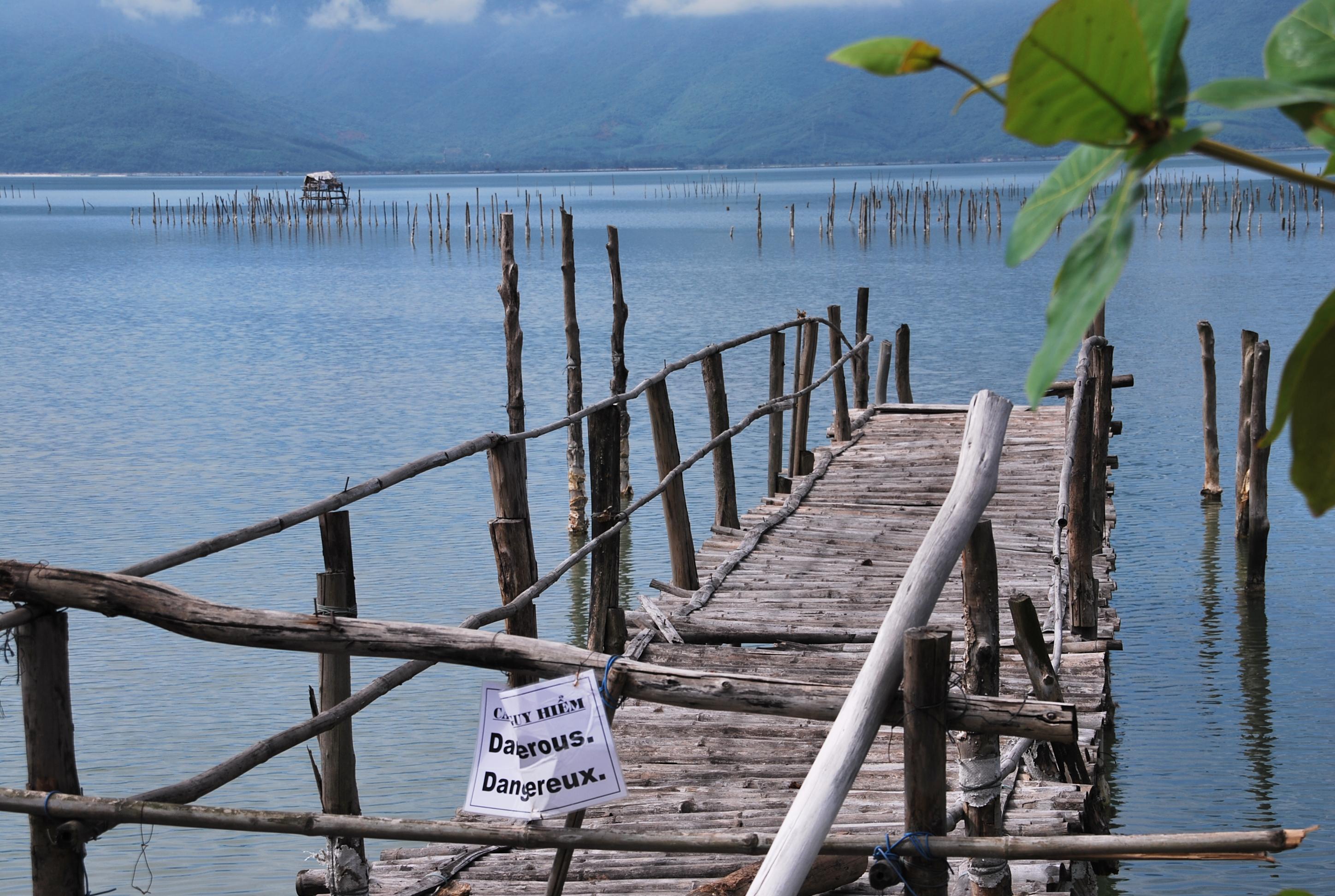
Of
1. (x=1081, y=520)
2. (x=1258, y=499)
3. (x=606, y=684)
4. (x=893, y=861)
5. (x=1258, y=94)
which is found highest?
(x=1258, y=94)

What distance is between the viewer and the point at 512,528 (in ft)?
17.1

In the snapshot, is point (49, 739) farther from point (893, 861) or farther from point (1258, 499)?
point (1258, 499)

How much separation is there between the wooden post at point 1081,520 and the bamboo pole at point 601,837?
437cm

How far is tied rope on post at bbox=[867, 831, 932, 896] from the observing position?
121 inches

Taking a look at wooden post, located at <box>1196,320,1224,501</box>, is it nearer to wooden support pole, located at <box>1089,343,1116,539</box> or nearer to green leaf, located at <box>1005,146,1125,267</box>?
wooden support pole, located at <box>1089,343,1116,539</box>

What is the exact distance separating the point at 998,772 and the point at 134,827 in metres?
5.89

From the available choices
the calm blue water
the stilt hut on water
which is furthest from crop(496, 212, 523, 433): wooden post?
the stilt hut on water

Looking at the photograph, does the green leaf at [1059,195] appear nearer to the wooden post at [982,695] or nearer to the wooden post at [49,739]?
the wooden post at [49,739]

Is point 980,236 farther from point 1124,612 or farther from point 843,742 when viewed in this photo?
point 843,742

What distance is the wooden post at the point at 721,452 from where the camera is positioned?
1048 cm

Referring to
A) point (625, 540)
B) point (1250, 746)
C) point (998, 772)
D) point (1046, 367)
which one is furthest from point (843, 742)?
point (625, 540)

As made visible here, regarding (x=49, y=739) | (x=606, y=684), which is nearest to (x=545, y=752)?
(x=606, y=684)

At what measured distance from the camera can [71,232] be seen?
230 feet

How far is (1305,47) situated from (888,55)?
15 centimetres
